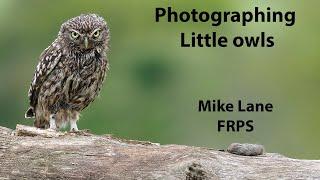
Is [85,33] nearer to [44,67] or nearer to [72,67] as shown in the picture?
[72,67]

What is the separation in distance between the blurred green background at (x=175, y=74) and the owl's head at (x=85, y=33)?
266 inches

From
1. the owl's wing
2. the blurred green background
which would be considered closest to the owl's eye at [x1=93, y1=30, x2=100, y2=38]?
the owl's wing

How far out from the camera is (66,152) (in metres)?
9.19

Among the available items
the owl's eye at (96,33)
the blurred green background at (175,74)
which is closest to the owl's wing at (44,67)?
the owl's eye at (96,33)

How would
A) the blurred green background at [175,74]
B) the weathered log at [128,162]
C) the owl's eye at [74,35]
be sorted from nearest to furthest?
the weathered log at [128,162] < the owl's eye at [74,35] < the blurred green background at [175,74]

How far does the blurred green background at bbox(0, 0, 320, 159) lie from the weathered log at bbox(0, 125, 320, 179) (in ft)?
27.3

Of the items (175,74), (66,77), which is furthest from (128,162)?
(175,74)

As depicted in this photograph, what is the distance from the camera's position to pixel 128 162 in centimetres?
909

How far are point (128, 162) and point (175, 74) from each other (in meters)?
13.8

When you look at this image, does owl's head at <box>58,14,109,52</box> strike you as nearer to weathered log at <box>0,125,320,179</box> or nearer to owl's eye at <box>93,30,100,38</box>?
owl's eye at <box>93,30,100,38</box>

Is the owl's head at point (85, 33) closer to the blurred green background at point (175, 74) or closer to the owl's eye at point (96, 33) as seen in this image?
the owl's eye at point (96, 33)

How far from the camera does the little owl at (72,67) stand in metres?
10.8

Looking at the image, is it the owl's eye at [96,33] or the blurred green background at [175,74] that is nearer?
the owl's eye at [96,33]

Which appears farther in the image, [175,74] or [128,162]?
[175,74]
